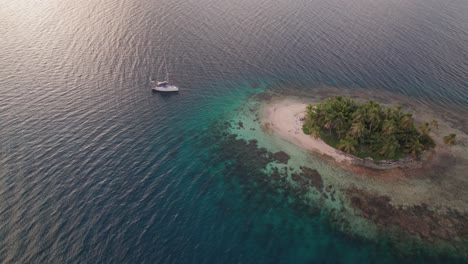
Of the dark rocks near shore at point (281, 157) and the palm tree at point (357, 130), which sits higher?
the palm tree at point (357, 130)

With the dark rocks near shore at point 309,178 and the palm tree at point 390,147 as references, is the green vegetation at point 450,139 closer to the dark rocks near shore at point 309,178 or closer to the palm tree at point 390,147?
the palm tree at point 390,147

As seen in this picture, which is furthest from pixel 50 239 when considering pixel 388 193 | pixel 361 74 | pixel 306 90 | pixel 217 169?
pixel 361 74

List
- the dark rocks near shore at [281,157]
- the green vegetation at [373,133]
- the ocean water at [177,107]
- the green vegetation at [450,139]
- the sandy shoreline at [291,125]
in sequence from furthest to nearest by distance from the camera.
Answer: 1. the green vegetation at [450,139]
2. the sandy shoreline at [291,125]
3. the dark rocks near shore at [281,157]
4. the green vegetation at [373,133]
5. the ocean water at [177,107]

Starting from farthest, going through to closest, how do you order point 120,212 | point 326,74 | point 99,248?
→ 1. point 326,74
2. point 120,212
3. point 99,248

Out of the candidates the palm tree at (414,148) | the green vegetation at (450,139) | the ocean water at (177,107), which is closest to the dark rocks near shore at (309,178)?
the ocean water at (177,107)

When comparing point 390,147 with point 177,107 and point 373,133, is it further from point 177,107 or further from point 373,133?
point 177,107

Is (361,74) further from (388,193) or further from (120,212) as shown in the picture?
(120,212)
